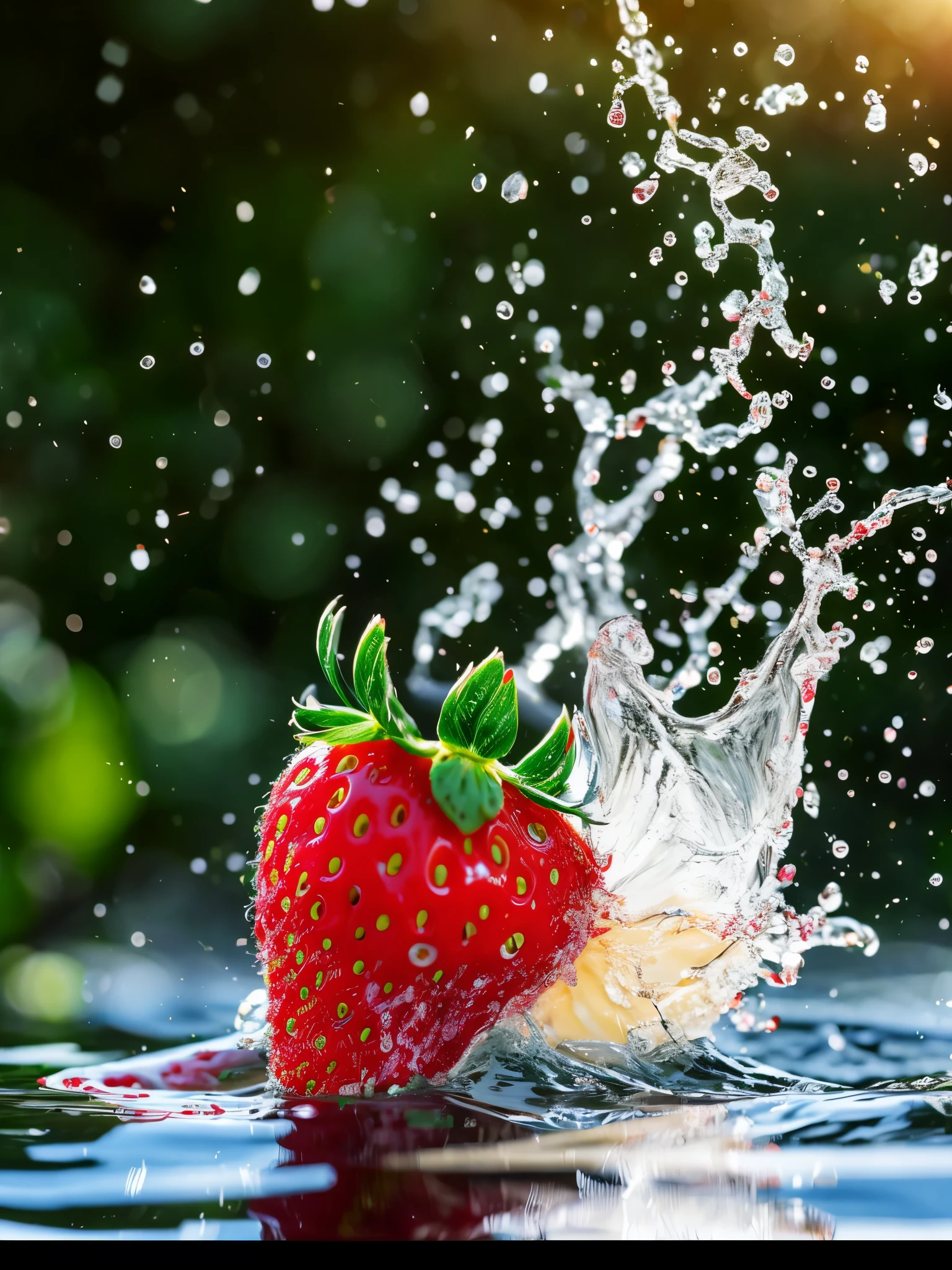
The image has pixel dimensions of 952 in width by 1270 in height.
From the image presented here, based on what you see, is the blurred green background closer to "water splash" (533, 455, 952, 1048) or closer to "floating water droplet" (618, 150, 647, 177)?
"floating water droplet" (618, 150, 647, 177)

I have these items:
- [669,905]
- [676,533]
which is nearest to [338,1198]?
[669,905]

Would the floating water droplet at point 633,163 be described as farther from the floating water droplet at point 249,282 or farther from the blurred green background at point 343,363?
the floating water droplet at point 249,282

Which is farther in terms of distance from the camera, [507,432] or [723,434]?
[507,432]

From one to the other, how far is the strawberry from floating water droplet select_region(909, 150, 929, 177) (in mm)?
1189

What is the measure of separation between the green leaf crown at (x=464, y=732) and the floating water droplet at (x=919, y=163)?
1.19 metres

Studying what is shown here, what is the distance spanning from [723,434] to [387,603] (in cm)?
51

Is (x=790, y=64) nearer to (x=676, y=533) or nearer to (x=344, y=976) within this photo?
(x=676, y=533)

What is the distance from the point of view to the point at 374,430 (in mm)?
1778

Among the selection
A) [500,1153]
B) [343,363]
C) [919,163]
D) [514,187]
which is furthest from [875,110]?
[500,1153]

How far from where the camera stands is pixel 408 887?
2.20ft

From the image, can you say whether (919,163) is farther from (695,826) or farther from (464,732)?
(464,732)

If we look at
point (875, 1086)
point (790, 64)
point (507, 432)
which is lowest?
point (875, 1086)

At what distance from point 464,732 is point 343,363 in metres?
1.19

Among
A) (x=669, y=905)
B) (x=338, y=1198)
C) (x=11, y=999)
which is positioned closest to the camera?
(x=338, y=1198)
